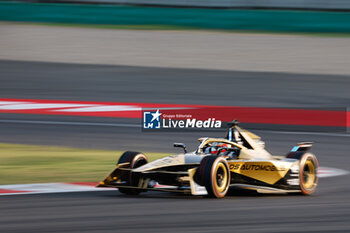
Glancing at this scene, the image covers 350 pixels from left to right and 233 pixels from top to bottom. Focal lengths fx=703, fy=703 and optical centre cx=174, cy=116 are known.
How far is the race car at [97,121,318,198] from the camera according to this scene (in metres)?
7.43

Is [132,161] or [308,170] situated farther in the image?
[308,170]

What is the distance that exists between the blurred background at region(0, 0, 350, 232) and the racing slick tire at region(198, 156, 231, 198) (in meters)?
0.14

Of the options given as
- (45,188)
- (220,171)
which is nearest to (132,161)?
(220,171)

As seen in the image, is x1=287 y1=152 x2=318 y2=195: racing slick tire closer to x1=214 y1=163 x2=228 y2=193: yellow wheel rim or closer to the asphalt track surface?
the asphalt track surface

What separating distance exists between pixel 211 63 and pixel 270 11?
3998 millimetres

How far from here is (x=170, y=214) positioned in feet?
22.4

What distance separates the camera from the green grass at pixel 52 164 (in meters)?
9.29

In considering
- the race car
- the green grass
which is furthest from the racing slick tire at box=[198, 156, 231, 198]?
the green grass

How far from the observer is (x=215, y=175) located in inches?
288

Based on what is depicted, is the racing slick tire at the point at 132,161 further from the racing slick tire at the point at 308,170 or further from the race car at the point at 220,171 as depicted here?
the racing slick tire at the point at 308,170

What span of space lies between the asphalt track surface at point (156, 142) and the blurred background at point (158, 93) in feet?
0.09

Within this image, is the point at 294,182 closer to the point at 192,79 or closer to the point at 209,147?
the point at 209,147

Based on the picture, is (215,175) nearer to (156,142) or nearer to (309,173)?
(309,173)

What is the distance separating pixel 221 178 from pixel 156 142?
5.58m
